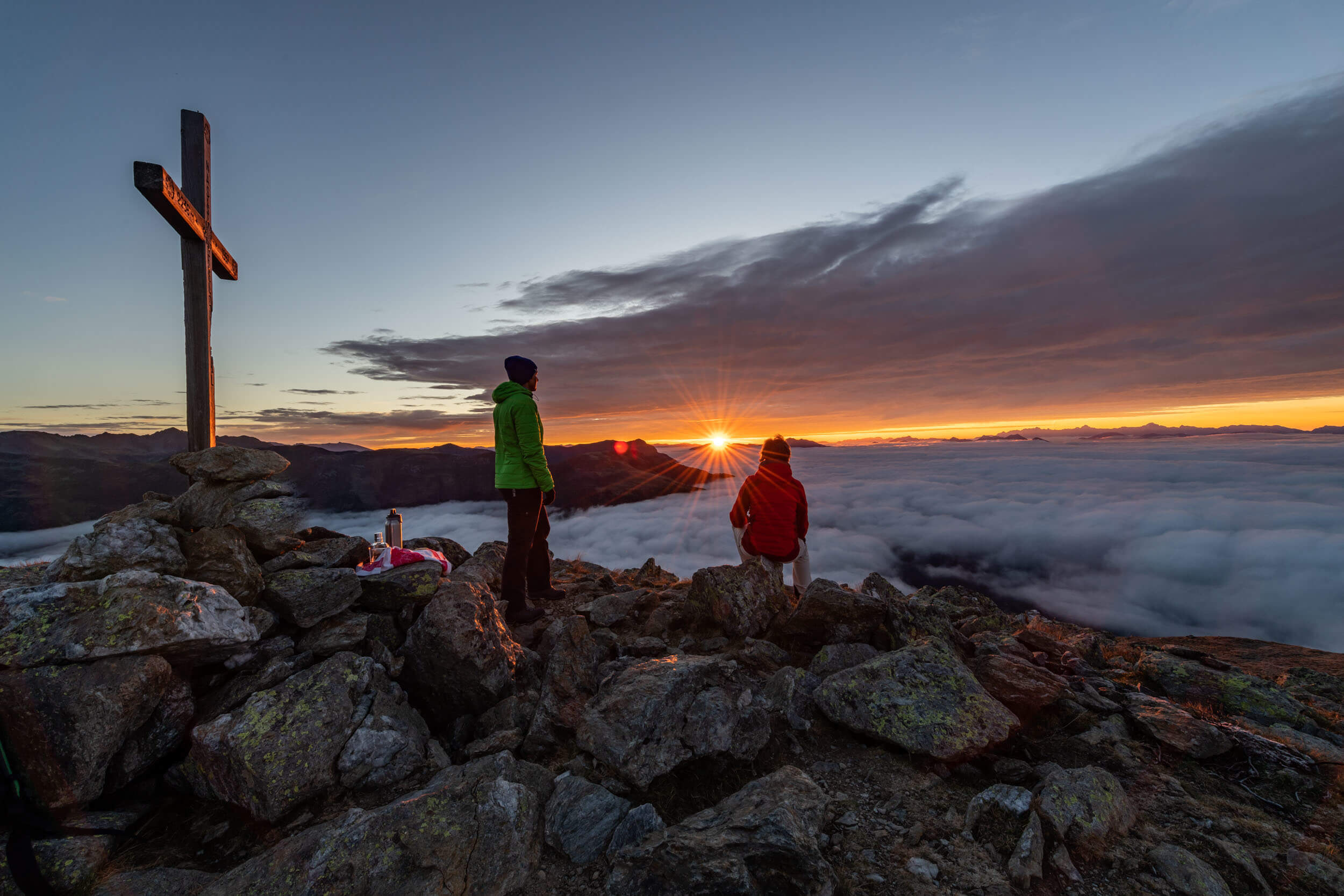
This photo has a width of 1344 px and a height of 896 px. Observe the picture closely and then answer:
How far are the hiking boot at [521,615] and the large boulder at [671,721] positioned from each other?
295 centimetres

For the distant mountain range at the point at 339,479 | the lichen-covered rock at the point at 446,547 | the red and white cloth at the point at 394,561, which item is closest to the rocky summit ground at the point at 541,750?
the red and white cloth at the point at 394,561

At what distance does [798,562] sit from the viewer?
10820mm

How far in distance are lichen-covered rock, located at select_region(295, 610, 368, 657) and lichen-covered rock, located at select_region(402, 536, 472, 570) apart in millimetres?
3058

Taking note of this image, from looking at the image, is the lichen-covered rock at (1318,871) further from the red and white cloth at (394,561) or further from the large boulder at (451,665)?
the red and white cloth at (394,561)

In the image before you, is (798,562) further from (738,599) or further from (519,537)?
(519,537)

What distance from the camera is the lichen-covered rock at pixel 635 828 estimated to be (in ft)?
14.1

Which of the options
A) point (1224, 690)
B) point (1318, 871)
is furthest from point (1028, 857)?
point (1224, 690)

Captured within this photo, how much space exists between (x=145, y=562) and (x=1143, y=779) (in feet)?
33.9

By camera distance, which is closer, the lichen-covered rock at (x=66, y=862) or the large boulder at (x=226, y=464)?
the lichen-covered rock at (x=66, y=862)

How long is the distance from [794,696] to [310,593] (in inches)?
231

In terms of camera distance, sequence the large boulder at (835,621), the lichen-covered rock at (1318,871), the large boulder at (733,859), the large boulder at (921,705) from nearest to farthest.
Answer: the large boulder at (733,859) < the lichen-covered rock at (1318,871) < the large boulder at (921,705) < the large boulder at (835,621)

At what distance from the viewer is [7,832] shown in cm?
393

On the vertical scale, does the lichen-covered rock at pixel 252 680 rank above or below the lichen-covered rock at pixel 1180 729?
above

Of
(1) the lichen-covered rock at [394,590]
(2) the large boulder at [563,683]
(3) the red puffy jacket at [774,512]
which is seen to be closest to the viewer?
(2) the large boulder at [563,683]
